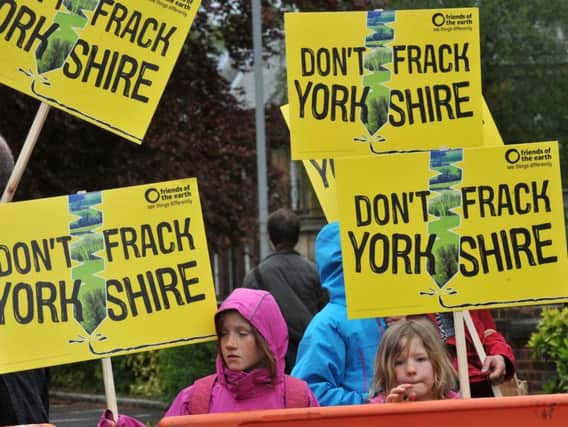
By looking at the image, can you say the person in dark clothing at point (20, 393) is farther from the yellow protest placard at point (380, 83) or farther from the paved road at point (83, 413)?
the paved road at point (83, 413)

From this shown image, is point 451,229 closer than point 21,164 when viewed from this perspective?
No

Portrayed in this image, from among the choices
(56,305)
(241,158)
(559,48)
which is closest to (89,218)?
(56,305)

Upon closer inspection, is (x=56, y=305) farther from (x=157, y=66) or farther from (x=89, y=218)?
(x=157, y=66)

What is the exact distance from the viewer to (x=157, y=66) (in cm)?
559

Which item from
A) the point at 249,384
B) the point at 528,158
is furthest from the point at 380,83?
the point at 249,384

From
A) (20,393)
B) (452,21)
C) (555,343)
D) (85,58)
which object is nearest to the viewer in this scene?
(20,393)

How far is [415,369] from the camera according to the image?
5215 mm

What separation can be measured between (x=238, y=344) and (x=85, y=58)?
3.75 feet

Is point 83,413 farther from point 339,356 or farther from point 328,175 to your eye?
point 339,356

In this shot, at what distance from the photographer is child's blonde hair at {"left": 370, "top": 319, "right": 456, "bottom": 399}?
5.21m

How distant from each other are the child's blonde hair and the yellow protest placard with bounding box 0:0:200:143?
1109mm

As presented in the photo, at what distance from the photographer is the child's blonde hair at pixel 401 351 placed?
5.21 m

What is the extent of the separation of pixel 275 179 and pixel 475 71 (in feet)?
47.4

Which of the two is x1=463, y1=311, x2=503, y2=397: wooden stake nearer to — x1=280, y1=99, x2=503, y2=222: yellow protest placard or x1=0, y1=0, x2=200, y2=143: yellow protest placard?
x1=280, y1=99, x2=503, y2=222: yellow protest placard
